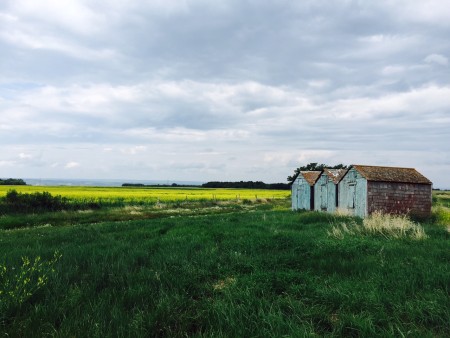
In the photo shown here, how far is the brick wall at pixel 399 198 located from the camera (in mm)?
22141

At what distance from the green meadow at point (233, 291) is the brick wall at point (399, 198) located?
513 inches

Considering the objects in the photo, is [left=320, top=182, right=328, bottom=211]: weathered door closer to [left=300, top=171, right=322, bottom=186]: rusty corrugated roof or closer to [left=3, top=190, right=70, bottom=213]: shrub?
[left=300, top=171, right=322, bottom=186]: rusty corrugated roof

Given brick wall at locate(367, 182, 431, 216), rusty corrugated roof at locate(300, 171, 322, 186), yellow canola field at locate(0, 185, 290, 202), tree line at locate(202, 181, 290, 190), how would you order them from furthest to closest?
tree line at locate(202, 181, 290, 190) → yellow canola field at locate(0, 185, 290, 202) → rusty corrugated roof at locate(300, 171, 322, 186) → brick wall at locate(367, 182, 431, 216)

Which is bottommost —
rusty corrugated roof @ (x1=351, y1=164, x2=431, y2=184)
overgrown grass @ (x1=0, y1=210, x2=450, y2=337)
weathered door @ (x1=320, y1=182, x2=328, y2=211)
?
overgrown grass @ (x1=0, y1=210, x2=450, y2=337)

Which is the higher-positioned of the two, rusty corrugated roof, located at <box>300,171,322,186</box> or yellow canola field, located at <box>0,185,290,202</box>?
rusty corrugated roof, located at <box>300,171,322,186</box>

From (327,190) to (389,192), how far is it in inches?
260

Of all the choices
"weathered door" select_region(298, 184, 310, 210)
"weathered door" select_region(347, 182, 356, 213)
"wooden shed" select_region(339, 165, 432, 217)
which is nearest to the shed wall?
"weathered door" select_region(298, 184, 310, 210)

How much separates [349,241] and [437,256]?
7.09ft

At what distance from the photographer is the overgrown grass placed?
4.32m

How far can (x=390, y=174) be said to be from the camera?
23250 mm

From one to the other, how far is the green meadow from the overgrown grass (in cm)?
2

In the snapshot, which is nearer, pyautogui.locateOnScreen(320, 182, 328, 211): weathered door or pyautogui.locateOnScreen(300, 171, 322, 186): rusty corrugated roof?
pyautogui.locateOnScreen(320, 182, 328, 211): weathered door

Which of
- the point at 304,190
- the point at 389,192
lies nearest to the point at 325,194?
the point at 304,190

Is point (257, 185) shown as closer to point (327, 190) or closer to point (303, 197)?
point (303, 197)
